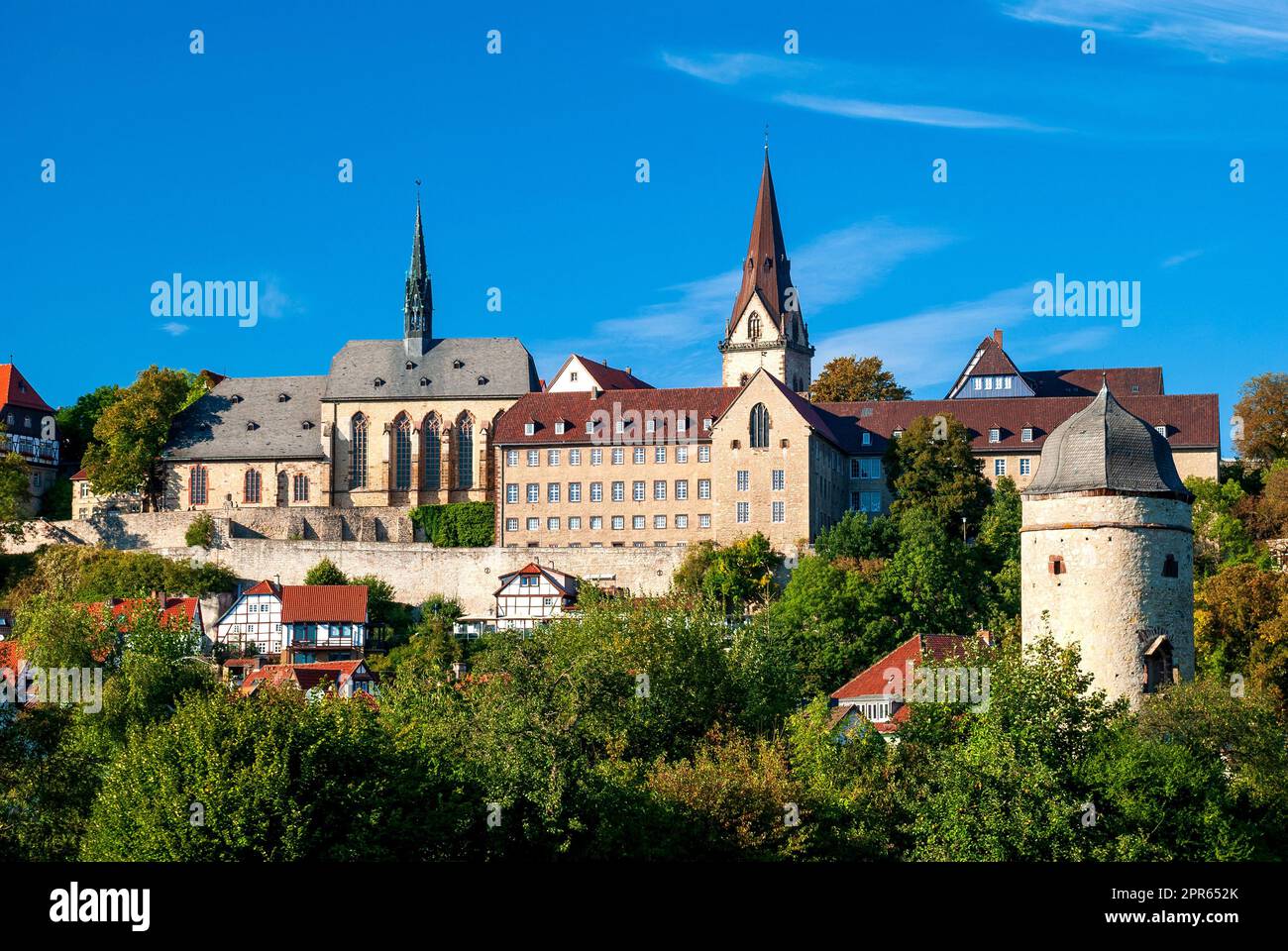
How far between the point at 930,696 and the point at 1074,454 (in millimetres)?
6182

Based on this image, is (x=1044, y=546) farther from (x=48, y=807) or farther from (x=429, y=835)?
(x=48, y=807)

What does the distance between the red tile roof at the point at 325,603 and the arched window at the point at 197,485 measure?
18.1 m

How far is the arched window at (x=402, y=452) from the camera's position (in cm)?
9594

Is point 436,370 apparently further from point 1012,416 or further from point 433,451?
point 1012,416

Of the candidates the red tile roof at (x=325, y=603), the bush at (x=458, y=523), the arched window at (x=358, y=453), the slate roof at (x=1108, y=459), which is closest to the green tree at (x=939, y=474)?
the bush at (x=458, y=523)

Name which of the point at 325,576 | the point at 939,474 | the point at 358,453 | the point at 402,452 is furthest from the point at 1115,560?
the point at 358,453

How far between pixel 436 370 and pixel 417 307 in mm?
5090

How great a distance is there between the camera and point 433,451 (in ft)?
316

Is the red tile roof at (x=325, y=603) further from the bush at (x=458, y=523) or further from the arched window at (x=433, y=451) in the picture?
the arched window at (x=433, y=451)

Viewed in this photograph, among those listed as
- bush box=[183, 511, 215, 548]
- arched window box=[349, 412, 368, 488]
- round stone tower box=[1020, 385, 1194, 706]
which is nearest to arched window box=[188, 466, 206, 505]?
arched window box=[349, 412, 368, 488]

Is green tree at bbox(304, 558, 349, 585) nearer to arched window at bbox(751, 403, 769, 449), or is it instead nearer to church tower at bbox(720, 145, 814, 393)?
arched window at bbox(751, 403, 769, 449)

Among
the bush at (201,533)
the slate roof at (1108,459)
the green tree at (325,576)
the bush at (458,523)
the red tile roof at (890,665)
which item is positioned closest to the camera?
the slate roof at (1108,459)
